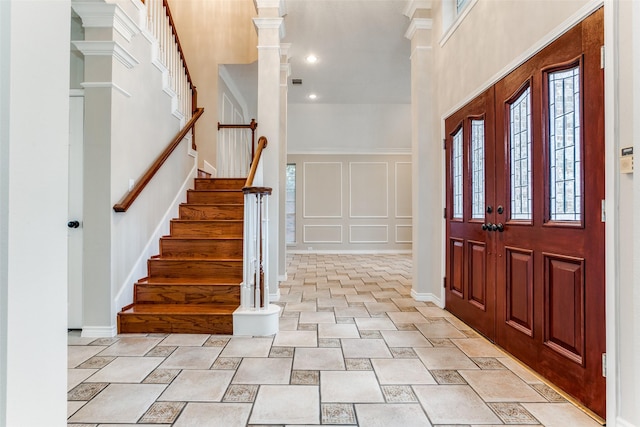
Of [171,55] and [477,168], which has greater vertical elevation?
[171,55]

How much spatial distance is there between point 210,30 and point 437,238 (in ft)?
14.6

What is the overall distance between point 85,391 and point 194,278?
1535 mm

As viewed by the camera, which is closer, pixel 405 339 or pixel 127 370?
pixel 127 370

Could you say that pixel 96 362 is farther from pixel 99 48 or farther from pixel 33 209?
pixel 99 48

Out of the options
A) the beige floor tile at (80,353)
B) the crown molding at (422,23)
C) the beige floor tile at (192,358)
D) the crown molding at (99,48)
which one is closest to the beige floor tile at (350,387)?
the beige floor tile at (192,358)

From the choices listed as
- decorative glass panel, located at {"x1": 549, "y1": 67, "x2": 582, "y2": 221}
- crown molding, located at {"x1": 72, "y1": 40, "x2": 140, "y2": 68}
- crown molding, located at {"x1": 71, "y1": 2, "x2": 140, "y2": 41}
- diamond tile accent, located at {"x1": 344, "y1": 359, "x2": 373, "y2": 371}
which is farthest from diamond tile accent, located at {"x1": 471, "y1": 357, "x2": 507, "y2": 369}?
crown molding, located at {"x1": 71, "y1": 2, "x2": 140, "y2": 41}

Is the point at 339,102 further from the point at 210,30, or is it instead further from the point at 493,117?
the point at 493,117

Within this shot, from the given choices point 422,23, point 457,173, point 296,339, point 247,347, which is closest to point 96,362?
point 247,347

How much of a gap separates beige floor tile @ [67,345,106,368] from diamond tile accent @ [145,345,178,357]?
0.37 meters

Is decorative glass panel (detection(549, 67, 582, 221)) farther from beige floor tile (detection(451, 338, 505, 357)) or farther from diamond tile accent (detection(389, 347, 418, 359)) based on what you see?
diamond tile accent (detection(389, 347, 418, 359))

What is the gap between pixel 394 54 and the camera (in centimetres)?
571

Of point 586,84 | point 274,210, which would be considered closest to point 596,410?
point 586,84

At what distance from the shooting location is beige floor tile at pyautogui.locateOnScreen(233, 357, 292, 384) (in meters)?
2.03

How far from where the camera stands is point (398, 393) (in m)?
1.88
